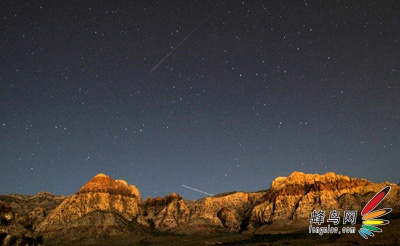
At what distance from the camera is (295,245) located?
109750 millimetres

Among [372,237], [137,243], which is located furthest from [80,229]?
[372,237]

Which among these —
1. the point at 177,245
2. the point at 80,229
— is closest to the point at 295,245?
the point at 177,245

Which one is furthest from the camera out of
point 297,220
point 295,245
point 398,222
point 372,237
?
point 297,220

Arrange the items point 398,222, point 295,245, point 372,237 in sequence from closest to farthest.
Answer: point 372,237, point 295,245, point 398,222

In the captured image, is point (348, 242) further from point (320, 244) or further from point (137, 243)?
point (137, 243)

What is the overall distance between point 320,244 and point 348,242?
7.63m

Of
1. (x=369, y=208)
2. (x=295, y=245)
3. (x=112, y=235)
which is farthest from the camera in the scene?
(x=112, y=235)

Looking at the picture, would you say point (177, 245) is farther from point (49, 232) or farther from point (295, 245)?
point (49, 232)

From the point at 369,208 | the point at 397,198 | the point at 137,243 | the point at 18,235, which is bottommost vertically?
the point at 137,243

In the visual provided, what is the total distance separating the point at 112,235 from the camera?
183000 mm

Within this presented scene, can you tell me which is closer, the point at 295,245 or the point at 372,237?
the point at 372,237

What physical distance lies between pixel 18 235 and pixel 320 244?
82.1 m

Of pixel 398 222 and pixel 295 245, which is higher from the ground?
pixel 398 222

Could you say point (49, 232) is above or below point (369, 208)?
below
